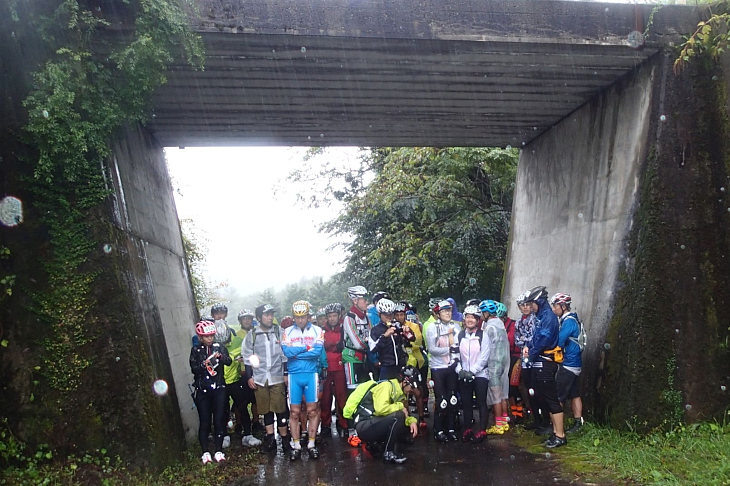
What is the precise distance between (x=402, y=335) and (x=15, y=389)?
4519mm

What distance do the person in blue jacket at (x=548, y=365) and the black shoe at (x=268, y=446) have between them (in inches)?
145

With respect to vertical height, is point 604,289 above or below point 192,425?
above

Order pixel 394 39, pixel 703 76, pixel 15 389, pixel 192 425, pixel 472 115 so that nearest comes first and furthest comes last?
pixel 15 389 < pixel 394 39 < pixel 703 76 < pixel 192 425 < pixel 472 115

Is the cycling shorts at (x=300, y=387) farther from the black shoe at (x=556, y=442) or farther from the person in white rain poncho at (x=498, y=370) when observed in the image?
the black shoe at (x=556, y=442)

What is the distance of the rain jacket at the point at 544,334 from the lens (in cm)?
715

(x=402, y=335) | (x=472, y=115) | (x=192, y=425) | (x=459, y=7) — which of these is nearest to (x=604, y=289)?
(x=402, y=335)

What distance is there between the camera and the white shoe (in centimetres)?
807

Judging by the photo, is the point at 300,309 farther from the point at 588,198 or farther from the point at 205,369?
the point at 588,198

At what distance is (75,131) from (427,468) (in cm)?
549

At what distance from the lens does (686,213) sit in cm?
729

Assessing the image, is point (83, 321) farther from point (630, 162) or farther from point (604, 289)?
point (630, 162)

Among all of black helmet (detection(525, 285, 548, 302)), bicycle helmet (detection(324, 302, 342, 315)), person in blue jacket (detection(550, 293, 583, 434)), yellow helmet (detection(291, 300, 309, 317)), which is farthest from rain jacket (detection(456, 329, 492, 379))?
yellow helmet (detection(291, 300, 309, 317))

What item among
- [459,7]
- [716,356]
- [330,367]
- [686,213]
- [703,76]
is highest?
[459,7]

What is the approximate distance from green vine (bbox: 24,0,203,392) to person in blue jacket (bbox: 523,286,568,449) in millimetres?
5323
